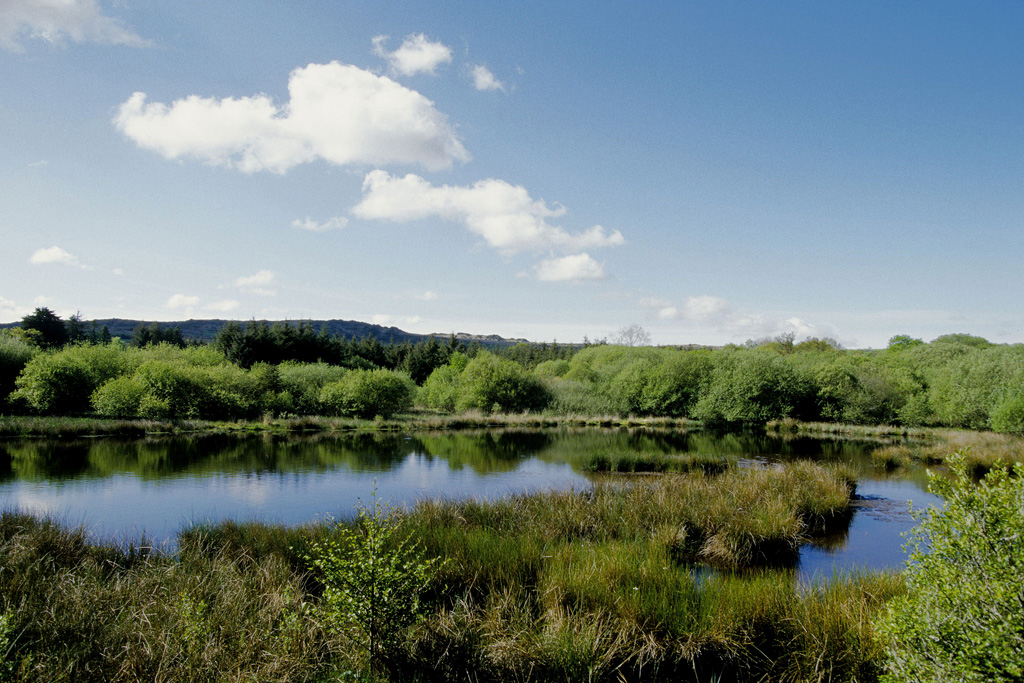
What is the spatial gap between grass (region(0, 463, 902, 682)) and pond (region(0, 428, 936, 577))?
144 cm

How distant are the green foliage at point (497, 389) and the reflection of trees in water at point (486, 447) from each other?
890 centimetres

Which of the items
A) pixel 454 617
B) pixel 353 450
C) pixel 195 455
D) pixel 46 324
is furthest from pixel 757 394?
pixel 46 324

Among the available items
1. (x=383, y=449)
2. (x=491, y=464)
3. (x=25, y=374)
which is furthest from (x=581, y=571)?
(x=25, y=374)

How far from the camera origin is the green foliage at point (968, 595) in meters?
3.17

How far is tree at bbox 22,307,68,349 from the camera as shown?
54.8 meters

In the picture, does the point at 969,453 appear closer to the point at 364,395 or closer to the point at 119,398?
the point at 364,395

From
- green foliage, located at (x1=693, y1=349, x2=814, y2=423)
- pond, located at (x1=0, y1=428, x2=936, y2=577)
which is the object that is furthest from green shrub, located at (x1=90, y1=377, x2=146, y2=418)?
green foliage, located at (x1=693, y1=349, x2=814, y2=423)

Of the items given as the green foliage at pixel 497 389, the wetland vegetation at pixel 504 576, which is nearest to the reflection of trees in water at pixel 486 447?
the wetland vegetation at pixel 504 576

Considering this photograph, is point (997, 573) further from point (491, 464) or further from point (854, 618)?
point (491, 464)

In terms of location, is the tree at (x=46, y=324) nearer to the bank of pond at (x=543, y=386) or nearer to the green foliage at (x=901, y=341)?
the bank of pond at (x=543, y=386)

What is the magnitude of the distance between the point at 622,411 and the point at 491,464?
2785cm

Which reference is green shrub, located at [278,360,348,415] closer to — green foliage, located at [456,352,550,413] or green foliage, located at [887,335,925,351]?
green foliage, located at [456,352,550,413]

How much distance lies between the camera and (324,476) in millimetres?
19453

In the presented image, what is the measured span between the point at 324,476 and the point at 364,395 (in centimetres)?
2178
